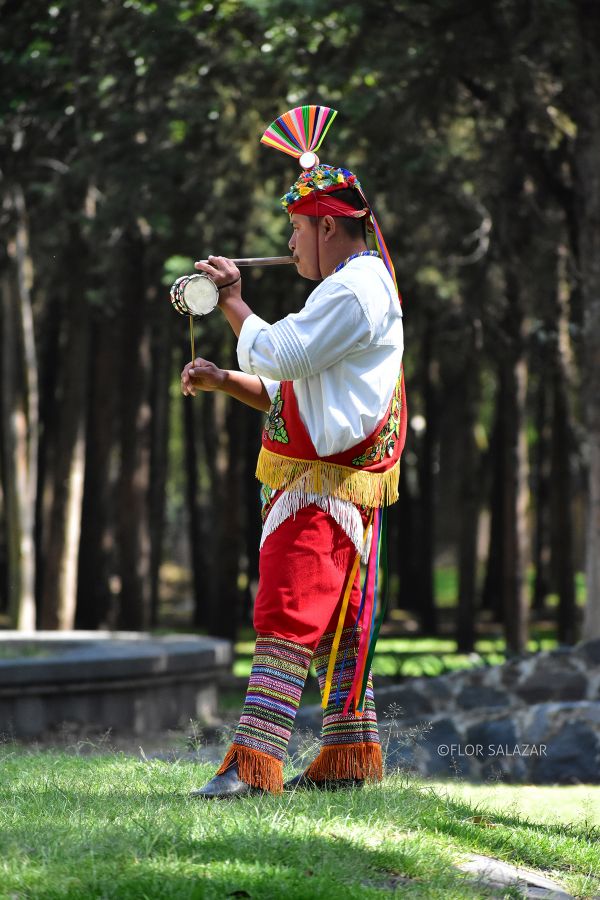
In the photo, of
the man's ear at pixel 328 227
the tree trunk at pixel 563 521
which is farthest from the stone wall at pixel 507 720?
the tree trunk at pixel 563 521

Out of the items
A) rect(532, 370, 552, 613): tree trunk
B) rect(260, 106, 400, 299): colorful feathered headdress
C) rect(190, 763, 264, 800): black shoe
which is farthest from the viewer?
rect(532, 370, 552, 613): tree trunk

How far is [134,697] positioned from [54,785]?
6367 mm

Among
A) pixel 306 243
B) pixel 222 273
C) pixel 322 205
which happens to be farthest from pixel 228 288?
pixel 322 205

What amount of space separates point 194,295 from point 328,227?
0.61 meters

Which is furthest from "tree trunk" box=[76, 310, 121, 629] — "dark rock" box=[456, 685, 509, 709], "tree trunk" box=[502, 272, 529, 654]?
"dark rock" box=[456, 685, 509, 709]

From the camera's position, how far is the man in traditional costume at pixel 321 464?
180 inches

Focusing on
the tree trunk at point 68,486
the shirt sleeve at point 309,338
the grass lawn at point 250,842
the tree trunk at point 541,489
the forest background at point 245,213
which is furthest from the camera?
the tree trunk at point 541,489

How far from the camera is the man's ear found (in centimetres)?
495

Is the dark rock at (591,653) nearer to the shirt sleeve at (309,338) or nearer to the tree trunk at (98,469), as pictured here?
the shirt sleeve at (309,338)

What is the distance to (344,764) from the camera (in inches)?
193

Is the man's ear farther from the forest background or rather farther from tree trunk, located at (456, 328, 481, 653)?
tree trunk, located at (456, 328, 481, 653)

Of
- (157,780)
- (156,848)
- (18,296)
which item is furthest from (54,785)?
(18,296)

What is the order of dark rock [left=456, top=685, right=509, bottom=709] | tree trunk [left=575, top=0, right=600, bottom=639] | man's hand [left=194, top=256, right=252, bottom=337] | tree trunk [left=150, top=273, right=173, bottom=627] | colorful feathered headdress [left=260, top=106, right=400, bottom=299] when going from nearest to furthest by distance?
man's hand [left=194, top=256, right=252, bottom=337], colorful feathered headdress [left=260, top=106, right=400, bottom=299], dark rock [left=456, top=685, right=509, bottom=709], tree trunk [left=575, top=0, right=600, bottom=639], tree trunk [left=150, top=273, right=173, bottom=627]

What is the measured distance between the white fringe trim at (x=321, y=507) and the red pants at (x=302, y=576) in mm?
→ 20
